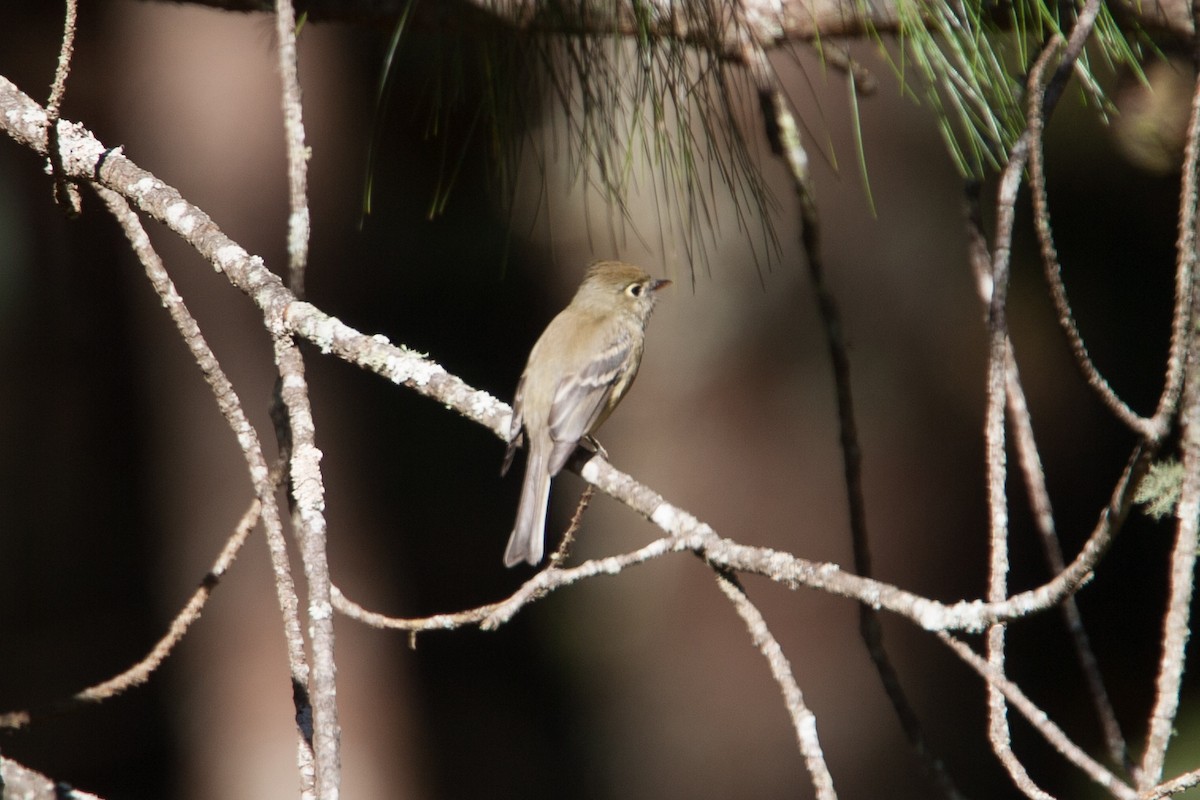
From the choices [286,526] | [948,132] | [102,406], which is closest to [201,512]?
[286,526]

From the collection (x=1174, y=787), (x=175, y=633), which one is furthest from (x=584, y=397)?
(x=1174, y=787)

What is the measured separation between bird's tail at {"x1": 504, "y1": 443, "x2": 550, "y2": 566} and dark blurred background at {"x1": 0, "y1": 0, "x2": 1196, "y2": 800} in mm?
1538

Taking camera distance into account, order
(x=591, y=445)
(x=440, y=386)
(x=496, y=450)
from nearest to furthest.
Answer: (x=440, y=386) → (x=591, y=445) → (x=496, y=450)

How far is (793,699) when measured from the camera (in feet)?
5.24

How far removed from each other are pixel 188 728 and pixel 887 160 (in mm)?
4487

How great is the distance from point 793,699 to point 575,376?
2.23 m

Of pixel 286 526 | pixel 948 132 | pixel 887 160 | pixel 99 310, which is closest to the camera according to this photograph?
pixel 948 132

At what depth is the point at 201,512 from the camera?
16.8 ft

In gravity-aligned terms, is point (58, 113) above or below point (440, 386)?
above

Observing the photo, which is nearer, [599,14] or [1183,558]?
[1183,558]

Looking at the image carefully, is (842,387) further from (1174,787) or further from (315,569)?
(315,569)

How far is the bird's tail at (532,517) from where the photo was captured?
11.2 ft

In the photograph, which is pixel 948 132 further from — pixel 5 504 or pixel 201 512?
pixel 5 504

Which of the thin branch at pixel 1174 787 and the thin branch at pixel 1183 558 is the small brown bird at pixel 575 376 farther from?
the thin branch at pixel 1174 787
